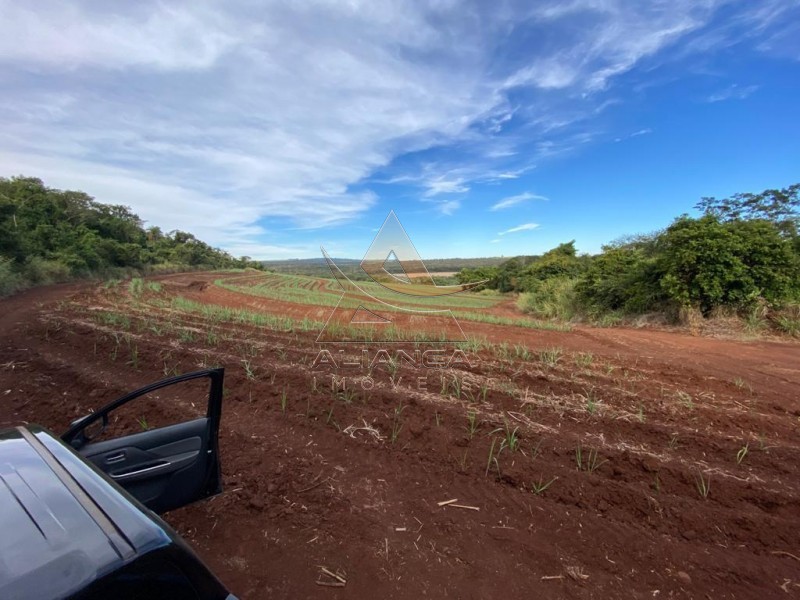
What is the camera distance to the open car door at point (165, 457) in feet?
6.86

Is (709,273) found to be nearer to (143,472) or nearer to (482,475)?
(482,475)

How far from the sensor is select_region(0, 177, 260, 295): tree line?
18.1 meters

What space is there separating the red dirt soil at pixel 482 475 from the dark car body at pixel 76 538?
119cm

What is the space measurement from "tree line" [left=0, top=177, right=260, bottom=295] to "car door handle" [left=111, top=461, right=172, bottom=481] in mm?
18202

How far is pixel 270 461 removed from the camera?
3.12 metres

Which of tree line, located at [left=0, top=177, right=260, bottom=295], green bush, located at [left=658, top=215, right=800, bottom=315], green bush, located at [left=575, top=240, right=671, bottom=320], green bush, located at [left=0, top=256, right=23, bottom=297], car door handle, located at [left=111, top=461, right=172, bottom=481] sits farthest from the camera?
tree line, located at [left=0, top=177, right=260, bottom=295]

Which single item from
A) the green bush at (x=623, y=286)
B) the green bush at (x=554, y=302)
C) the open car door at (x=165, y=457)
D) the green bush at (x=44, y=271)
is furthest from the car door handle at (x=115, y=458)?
the green bush at (x=44, y=271)

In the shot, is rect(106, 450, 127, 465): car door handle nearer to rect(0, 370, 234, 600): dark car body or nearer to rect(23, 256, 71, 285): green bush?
rect(0, 370, 234, 600): dark car body

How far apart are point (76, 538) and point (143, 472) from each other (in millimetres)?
1354

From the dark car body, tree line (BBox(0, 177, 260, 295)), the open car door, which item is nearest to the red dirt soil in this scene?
the open car door

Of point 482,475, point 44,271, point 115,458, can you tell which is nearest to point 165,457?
point 115,458

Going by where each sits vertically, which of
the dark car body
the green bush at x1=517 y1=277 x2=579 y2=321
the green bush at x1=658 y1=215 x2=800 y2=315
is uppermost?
the green bush at x1=658 y1=215 x2=800 y2=315

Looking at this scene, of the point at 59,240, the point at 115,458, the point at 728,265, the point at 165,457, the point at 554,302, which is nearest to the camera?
the point at 115,458

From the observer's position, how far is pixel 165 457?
226 cm
